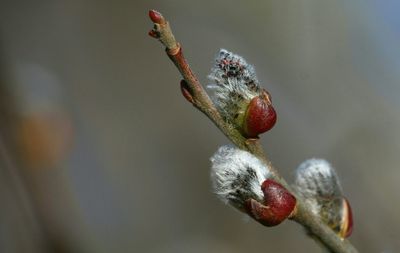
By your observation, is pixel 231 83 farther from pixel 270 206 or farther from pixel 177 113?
pixel 177 113

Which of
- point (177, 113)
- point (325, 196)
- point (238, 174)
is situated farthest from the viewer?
point (177, 113)

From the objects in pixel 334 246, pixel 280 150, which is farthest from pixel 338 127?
pixel 334 246

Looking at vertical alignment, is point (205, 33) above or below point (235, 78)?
above

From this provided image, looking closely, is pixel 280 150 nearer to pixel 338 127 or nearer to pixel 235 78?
pixel 338 127

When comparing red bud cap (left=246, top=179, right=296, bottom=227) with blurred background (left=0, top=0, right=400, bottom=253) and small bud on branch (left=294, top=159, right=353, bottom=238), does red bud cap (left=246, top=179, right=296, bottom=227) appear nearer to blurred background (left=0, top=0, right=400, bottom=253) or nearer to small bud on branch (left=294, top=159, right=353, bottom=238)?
small bud on branch (left=294, top=159, right=353, bottom=238)

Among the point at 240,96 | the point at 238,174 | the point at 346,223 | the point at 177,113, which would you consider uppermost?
the point at 177,113

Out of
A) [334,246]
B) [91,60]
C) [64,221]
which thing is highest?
[91,60]

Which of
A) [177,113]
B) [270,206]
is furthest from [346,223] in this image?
[177,113]
